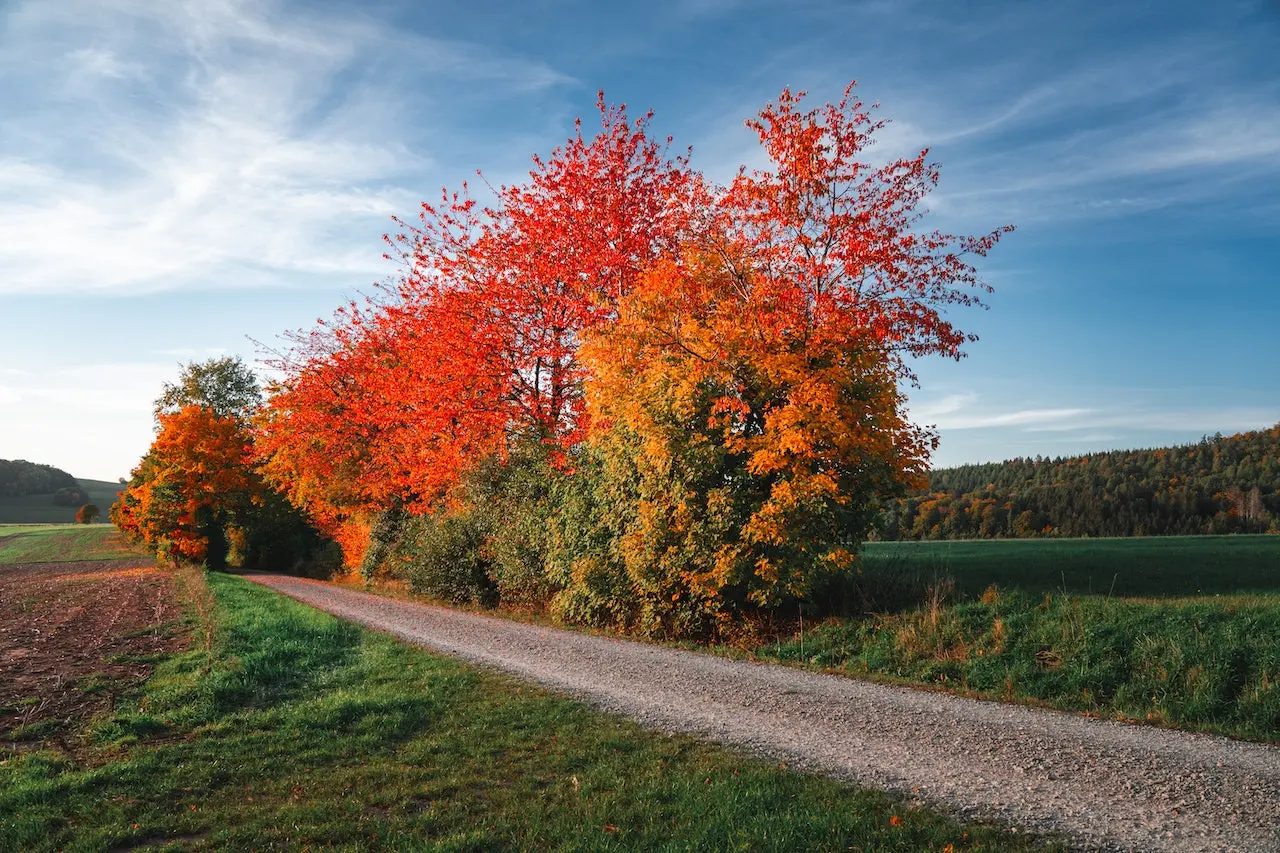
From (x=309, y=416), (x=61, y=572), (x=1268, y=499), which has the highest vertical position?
(x=309, y=416)

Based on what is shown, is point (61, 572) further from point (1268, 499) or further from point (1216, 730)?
point (1268, 499)

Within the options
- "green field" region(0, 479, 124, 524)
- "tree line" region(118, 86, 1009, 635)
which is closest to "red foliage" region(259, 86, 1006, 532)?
"tree line" region(118, 86, 1009, 635)

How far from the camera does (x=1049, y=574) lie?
53.9 ft

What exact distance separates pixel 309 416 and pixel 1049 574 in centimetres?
2620

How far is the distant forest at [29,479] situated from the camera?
100 meters

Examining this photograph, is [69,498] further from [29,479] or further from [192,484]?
[192,484]

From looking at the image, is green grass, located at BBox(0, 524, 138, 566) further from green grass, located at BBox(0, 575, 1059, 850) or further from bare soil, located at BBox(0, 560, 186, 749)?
green grass, located at BBox(0, 575, 1059, 850)

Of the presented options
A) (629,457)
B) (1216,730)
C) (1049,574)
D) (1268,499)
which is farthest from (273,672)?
(1268,499)

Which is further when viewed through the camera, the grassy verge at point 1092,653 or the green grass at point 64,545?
the green grass at point 64,545

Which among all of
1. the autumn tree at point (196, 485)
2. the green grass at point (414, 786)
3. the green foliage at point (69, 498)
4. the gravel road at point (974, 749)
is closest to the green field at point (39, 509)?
the green foliage at point (69, 498)

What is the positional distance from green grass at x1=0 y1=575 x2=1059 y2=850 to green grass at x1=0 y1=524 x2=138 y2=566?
4397 cm

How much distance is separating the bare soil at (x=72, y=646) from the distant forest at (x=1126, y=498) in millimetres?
30599

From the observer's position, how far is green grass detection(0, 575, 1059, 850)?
5359 millimetres

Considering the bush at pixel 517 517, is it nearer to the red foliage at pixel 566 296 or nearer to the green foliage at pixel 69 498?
the red foliage at pixel 566 296
